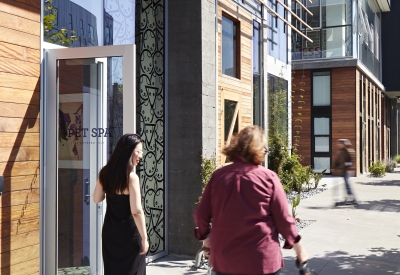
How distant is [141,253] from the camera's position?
457 cm

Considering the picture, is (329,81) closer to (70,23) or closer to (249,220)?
(70,23)

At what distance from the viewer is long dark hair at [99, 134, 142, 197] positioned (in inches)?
175

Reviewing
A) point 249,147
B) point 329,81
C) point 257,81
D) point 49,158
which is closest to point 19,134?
point 49,158

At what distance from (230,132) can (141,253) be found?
17.0ft

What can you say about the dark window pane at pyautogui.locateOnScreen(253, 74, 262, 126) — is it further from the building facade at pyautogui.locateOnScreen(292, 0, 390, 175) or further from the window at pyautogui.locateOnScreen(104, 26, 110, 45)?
the building facade at pyautogui.locateOnScreen(292, 0, 390, 175)

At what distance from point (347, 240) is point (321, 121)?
16.4 m

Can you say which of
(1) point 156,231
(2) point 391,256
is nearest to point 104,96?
(1) point 156,231

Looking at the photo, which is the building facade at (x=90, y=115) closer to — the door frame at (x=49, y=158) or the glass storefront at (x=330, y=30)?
the door frame at (x=49, y=158)

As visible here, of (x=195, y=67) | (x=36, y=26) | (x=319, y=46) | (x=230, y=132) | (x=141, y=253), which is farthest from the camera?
(x=319, y=46)

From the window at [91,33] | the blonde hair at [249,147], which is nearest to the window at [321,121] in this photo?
the window at [91,33]

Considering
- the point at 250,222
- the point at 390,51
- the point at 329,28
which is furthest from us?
the point at 390,51

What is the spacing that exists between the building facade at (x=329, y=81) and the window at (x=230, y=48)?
14.0m

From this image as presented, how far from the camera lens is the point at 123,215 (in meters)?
4.50

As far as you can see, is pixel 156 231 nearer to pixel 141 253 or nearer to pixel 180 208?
pixel 180 208
